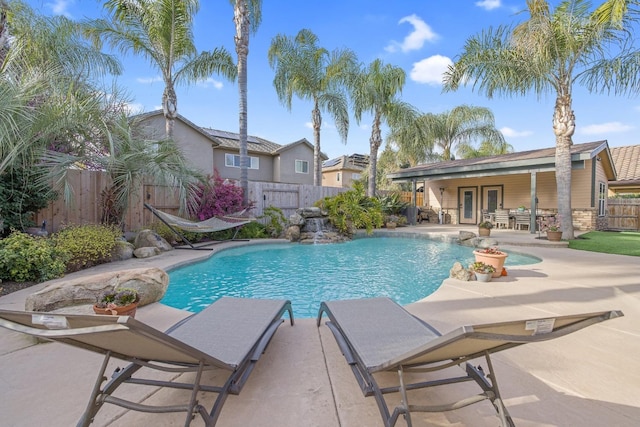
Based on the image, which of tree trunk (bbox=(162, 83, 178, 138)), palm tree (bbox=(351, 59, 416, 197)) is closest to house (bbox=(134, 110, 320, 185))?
tree trunk (bbox=(162, 83, 178, 138))

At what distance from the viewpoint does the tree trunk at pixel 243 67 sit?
10.7 meters

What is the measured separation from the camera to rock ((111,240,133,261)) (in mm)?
6469

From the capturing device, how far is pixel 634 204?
12938mm

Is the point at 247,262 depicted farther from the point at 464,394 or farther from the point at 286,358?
the point at 464,394

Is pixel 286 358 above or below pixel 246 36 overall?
below

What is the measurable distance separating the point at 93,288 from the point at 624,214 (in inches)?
737

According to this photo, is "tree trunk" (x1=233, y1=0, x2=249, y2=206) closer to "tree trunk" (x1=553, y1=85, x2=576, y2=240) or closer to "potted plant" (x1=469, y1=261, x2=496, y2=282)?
"potted plant" (x1=469, y1=261, x2=496, y2=282)

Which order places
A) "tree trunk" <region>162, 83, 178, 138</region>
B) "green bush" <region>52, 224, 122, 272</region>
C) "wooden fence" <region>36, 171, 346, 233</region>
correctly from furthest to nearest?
"tree trunk" <region>162, 83, 178, 138</region>, "wooden fence" <region>36, 171, 346, 233</region>, "green bush" <region>52, 224, 122, 272</region>

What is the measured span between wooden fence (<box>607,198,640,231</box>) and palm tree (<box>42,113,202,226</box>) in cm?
1715

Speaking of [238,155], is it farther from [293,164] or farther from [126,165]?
[126,165]

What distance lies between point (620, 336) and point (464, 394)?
200 cm

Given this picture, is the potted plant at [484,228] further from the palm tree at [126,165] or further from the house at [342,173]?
the house at [342,173]

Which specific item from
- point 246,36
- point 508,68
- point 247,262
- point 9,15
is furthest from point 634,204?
point 9,15

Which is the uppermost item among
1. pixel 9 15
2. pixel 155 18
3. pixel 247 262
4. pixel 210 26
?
pixel 210 26
